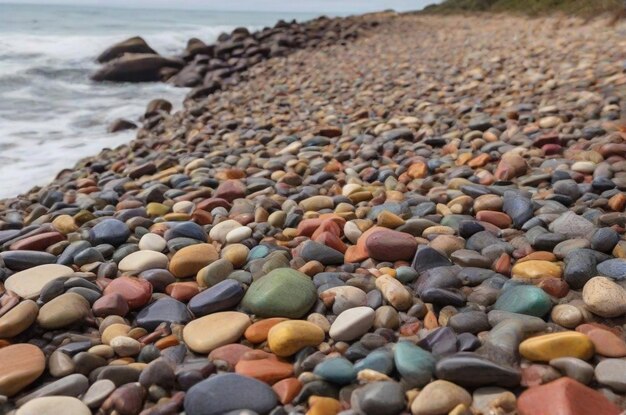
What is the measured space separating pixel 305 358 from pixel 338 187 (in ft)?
4.40

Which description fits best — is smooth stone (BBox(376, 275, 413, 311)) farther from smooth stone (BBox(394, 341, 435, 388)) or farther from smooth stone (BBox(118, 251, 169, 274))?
smooth stone (BBox(118, 251, 169, 274))

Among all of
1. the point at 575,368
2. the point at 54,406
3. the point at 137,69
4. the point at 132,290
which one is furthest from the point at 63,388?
the point at 137,69

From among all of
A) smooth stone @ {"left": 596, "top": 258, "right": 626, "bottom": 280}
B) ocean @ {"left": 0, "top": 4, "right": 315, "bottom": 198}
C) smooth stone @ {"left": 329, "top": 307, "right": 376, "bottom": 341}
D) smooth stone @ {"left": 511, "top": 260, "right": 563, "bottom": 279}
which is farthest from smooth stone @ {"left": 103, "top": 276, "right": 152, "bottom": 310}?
ocean @ {"left": 0, "top": 4, "right": 315, "bottom": 198}

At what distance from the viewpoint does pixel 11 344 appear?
4.40ft

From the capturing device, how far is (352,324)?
1307mm

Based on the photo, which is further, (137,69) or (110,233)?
(137,69)

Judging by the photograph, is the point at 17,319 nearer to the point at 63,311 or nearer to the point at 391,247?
the point at 63,311

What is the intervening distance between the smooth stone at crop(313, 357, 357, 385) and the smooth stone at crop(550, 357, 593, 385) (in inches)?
17.1

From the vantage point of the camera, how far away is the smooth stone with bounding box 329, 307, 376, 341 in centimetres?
130

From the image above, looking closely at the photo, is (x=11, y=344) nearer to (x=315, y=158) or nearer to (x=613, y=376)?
(x=613, y=376)

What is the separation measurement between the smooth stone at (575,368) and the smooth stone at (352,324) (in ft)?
1.42

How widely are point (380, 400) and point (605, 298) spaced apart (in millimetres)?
656

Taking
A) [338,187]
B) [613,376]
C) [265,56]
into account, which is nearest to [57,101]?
[265,56]

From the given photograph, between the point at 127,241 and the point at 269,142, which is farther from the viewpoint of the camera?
the point at 269,142
